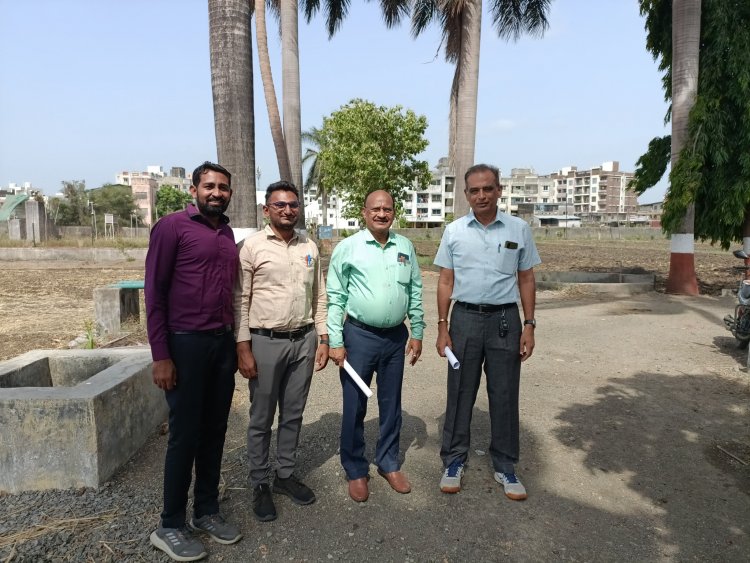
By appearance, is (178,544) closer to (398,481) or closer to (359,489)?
(359,489)

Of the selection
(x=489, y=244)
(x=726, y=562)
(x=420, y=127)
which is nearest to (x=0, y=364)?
(x=489, y=244)

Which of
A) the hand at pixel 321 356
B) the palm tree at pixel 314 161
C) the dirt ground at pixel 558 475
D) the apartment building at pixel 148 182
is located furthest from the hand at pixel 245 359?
the apartment building at pixel 148 182

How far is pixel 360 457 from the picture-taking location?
3227 mm

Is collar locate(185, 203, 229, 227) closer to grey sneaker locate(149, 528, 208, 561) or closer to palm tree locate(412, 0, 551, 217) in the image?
grey sneaker locate(149, 528, 208, 561)

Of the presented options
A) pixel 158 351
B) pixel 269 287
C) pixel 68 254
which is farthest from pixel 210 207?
pixel 68 254

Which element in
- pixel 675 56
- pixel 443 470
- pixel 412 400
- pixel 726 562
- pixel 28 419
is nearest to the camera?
pixel 726 562

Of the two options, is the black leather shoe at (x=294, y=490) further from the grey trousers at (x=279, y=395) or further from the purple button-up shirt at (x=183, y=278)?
the purple button-up shirt at (x=183, y=278)

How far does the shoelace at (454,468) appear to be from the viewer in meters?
3.28

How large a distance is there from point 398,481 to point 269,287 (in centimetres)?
143

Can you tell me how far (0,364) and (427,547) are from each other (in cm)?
341

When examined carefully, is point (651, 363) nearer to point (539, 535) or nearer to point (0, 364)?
point (539, 535)

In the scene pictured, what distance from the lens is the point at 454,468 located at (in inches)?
130

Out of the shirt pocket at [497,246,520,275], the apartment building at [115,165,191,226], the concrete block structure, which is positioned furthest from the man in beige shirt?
the apartment building at [115,165,191,226]

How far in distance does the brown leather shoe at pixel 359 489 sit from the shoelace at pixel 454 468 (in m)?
0.52
